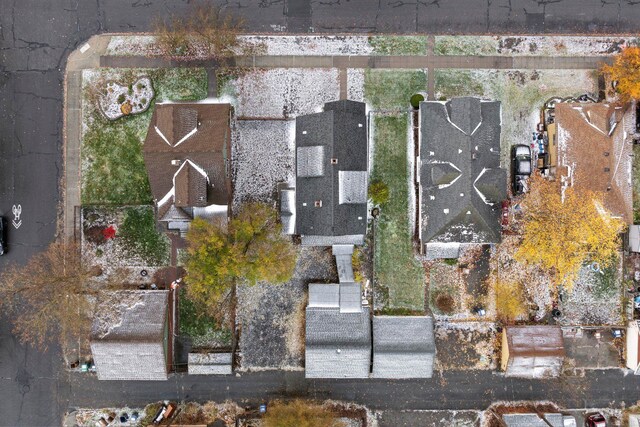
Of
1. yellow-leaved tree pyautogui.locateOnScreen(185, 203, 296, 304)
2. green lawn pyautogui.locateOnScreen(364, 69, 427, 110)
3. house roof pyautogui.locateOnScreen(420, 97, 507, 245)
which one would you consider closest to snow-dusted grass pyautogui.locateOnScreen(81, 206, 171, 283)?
yellow-leaved tree pyautogui.locateOnScreen(185, 203, 296, 304)

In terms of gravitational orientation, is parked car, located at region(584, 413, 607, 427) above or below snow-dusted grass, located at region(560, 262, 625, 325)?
below

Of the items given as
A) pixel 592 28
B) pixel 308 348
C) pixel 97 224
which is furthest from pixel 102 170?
pixel 592 28

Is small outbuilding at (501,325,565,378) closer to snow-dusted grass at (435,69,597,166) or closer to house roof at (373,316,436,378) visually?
house roof at (373,316,436,378)

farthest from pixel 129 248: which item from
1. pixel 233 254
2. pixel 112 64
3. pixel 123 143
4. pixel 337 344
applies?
pixel 337 344

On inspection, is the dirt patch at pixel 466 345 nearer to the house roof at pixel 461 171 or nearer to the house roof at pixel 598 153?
the house roof at pixel 461 171

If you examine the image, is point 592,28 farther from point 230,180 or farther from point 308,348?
point 308,348

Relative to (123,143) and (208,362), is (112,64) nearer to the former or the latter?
(123,143)

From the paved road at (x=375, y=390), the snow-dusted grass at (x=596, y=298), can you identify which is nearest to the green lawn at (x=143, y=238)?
the paved road at (x=375, y=390)
